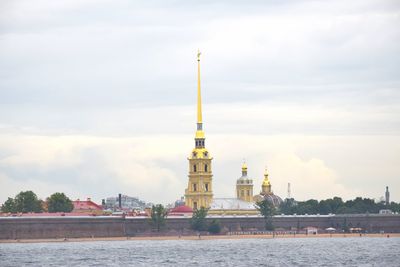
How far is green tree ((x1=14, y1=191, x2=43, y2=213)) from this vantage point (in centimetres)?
18562

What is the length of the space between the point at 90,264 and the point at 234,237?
7495 centimetres

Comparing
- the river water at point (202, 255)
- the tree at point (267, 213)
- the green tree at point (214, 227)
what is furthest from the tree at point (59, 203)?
the river water at point (202, 255)

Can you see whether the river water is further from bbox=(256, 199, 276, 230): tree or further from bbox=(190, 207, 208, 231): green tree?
bbox=(256, 199, 276, 230): tree

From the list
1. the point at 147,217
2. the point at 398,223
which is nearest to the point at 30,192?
the point at 147,217

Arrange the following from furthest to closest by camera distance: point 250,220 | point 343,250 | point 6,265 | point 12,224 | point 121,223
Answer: point 250,220 → point 121,223 → point 12,224 → point 343,250 → point 6,265

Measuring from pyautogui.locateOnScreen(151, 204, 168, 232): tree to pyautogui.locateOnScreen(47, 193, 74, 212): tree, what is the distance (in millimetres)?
20875

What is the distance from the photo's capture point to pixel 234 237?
172750 millimetres

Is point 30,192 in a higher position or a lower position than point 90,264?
higher

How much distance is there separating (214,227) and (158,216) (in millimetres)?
9487

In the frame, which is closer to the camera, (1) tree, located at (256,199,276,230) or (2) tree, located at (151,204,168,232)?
(2) tree, located at (151,204,168,232)

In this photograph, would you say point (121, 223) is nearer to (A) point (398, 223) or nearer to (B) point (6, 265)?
(A) point (398, 223)

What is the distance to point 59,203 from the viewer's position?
19012 centimetres

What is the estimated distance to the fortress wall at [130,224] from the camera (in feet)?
513

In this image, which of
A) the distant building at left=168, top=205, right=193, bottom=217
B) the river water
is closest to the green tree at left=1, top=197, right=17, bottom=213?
the distant building at left=168, top=205, right=193, bottom=217
